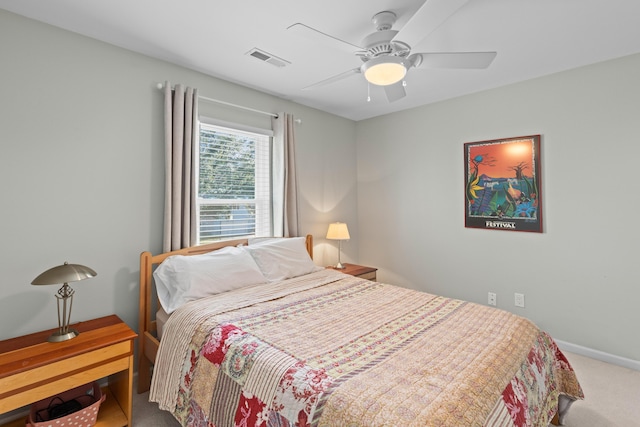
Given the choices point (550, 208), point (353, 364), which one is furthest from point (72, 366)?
point (550, 208)

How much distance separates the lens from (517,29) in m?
2.12

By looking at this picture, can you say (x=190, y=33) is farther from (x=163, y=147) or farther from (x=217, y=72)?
(x=163, y=147)

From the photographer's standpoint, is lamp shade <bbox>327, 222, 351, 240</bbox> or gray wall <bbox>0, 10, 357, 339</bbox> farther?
lamp shade <bbox>327, 222, 351, 240</bbox>

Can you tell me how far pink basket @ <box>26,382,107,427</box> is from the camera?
5.57 ft

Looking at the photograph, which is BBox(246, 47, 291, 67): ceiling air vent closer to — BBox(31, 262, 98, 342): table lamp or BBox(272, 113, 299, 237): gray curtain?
BBox(272, 113, 299, 237): gray curtain

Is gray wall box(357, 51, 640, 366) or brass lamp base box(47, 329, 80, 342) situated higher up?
gray wall box(357, 51, 640, 366)

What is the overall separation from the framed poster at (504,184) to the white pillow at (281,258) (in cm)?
183

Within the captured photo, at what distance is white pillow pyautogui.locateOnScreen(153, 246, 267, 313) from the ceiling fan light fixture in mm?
1705


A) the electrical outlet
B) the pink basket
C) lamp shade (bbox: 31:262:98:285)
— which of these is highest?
lamp shade (bbox: 31:262:98:285)

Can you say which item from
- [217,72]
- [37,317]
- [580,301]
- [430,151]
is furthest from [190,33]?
[580,301]

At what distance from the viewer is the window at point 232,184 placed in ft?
9.39

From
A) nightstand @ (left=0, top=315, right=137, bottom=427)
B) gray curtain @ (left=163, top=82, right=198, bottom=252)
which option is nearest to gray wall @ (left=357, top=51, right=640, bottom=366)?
gray curtain @ (left=163, top=82, right=198, bottom=252)

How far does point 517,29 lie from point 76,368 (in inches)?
134

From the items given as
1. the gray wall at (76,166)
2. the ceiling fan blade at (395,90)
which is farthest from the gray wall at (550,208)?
the gray wall at (76,166)
